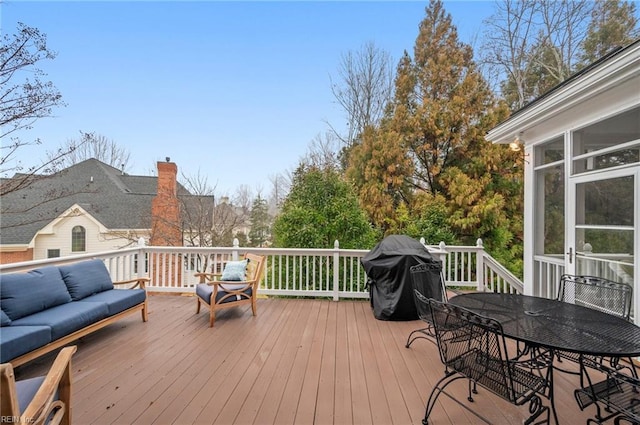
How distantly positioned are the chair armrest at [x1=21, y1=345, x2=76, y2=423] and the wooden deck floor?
53 centimetres

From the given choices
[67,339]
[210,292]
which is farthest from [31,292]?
[210,292]

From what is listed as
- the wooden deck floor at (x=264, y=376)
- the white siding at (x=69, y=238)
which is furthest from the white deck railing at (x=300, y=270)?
the white siding at (x=69, y=238)

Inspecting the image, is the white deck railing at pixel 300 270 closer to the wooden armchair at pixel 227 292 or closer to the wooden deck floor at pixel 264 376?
the wooden armchair at pixel 227 292

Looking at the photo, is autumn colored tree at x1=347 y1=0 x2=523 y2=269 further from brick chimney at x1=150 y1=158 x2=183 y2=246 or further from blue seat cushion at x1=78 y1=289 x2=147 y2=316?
brick chimney at x1=150 y1=158 x2=183 y2=246

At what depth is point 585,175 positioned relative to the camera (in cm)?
341

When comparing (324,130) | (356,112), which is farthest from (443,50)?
(324,130)

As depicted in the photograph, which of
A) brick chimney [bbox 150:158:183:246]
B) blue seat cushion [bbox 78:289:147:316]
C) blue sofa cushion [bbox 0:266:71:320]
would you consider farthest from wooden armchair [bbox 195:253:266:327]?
brick chimney [bbox 150:158:183:246]

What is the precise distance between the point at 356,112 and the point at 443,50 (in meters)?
3.33

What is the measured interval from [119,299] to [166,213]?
698 centimetres

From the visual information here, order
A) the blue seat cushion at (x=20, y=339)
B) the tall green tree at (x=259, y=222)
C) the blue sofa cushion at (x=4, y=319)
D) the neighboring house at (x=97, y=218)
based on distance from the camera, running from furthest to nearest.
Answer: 1. the tall green tree at (x=259, y=222)
2. the neighboring house at (x=97, y=218)
3. the blue sofa cushion at (x=4, y=319)
4. the blue seat cushion at (x=20, y=339)

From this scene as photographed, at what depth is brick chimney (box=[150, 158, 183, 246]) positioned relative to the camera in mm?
9930

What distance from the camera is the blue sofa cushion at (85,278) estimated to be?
3.51m

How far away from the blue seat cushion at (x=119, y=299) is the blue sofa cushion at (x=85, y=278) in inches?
3.6

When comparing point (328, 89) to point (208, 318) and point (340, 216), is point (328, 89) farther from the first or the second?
point (208, 318)
